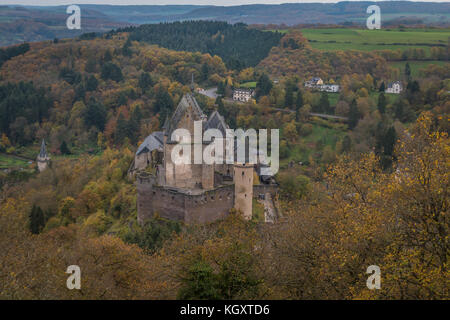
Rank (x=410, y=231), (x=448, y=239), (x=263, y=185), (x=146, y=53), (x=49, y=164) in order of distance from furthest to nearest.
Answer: (x=146, y=53) → (x=49, y=164) → (x=263, y=185) → (x=410, y=231) → (x=448, y=239)

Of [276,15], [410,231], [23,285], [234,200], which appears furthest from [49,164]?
[276,15]

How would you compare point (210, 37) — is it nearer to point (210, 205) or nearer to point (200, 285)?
point (210, 205)

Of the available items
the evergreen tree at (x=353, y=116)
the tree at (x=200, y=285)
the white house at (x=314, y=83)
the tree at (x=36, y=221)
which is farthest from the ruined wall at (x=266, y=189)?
the white house at (x=314, y=83)

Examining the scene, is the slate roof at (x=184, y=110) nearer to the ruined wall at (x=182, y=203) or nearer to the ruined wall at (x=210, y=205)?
the ruined wall at (x=182, y=203)

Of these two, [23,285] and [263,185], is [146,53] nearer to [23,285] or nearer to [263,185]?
[263,185]

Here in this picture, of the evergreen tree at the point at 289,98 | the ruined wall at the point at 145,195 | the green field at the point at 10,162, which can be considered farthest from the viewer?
the green field at the point at 10,162

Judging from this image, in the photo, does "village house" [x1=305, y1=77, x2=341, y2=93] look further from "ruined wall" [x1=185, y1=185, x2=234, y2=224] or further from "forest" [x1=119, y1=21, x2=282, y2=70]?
"ruined wall" [x1=185, y1=185, x2=234, y2=224]
